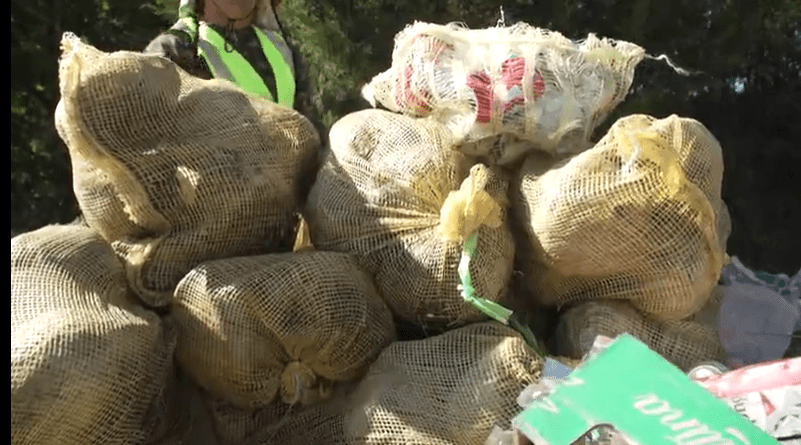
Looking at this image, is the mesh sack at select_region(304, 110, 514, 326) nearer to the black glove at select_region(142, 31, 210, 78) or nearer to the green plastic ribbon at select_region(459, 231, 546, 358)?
the green plastic ribbon at select_region(459, 231, 546, 358)

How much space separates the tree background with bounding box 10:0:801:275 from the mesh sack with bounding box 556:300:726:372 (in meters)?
2.43

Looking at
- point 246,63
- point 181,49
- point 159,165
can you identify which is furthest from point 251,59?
point 159,165

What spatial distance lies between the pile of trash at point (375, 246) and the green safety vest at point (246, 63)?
66 cm

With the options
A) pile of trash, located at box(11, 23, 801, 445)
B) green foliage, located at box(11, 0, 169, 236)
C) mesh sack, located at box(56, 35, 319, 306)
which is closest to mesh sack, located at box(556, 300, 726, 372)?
pile of trash, located at box(11, 23, 801, 445)

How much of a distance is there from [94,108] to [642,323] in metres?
1.16

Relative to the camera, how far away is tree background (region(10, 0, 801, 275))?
4.72 meters

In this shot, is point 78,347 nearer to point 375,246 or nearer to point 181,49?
point 375,246

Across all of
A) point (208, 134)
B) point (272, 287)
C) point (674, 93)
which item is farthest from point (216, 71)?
point (674, 93)

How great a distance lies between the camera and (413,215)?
1865 mm

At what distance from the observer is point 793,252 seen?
21.2ft

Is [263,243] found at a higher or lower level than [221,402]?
higher

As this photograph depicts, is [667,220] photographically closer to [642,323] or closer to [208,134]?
[642,323]

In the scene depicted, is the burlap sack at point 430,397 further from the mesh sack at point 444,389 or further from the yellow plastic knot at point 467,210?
the yellow plastic knot at point 467,210

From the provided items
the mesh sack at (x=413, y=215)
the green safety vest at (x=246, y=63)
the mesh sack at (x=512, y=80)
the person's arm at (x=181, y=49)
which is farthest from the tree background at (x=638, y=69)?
the mesh sack at (x=413, y=215)
